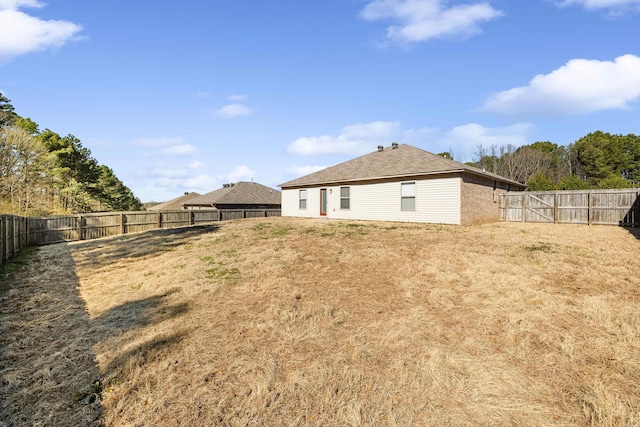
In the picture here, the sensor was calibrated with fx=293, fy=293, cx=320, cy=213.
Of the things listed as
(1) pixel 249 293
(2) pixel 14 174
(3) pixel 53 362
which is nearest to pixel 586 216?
(1) pixel 249 293

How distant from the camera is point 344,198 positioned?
20.5 m

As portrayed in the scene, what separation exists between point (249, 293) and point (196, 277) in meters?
2.15

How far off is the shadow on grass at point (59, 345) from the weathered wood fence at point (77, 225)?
392 cm

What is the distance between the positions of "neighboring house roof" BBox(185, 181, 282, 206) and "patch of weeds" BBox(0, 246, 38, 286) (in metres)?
18.2

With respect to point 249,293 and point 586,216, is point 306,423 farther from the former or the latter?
point 586,216

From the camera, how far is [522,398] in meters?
3.42

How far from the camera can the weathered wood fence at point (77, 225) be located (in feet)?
36.8

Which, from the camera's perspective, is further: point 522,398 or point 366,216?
point 366,216

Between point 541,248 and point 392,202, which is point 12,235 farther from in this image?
point 541,248

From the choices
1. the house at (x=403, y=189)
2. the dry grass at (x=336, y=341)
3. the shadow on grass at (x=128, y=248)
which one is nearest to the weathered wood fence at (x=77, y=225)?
the shadow on grass at (x=128, y=248)

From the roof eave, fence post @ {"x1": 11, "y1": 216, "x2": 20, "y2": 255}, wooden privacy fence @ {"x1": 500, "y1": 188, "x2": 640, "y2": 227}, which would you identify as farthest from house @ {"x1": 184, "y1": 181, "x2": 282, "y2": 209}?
wooden privacy fence @ {"x1": 500, "y1": 188, "x2": 640, "y2": 227}

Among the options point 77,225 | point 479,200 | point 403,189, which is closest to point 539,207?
point 479,200

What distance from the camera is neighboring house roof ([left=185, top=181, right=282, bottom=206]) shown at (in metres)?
31.4

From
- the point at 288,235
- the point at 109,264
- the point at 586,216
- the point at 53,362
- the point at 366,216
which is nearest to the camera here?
the point at 53,362
